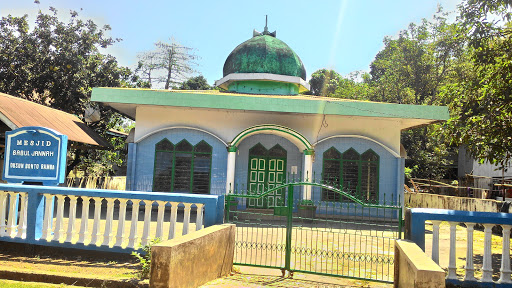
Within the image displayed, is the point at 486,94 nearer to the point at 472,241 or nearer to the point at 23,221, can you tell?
the point at 472,241

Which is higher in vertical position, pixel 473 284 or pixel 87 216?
pixel 87 216

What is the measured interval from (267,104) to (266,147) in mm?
1674

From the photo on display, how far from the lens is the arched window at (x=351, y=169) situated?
13125 millimetres

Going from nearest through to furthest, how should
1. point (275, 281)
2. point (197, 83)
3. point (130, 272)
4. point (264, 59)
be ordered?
point (275, 281) → point (130, 272) → point (264, 59) → point (197, 83)

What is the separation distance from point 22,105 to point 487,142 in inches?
426

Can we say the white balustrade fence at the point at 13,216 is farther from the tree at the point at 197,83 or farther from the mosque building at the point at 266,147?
the tree at the point at 197,83

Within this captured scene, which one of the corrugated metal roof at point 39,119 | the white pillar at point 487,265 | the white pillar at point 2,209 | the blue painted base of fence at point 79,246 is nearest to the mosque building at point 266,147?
the corrugated metal roof at point 39,119

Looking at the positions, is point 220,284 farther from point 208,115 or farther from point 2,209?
point 208,115

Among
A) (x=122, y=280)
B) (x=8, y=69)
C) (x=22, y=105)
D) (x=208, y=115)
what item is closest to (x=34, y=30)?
(x=8, y=69)

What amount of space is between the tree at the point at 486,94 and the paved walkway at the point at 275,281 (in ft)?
10.9

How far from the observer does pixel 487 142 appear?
7.24 meters

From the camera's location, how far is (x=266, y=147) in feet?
44.6

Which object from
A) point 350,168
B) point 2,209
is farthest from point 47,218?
point 350,168

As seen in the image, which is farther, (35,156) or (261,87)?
(261,87)
